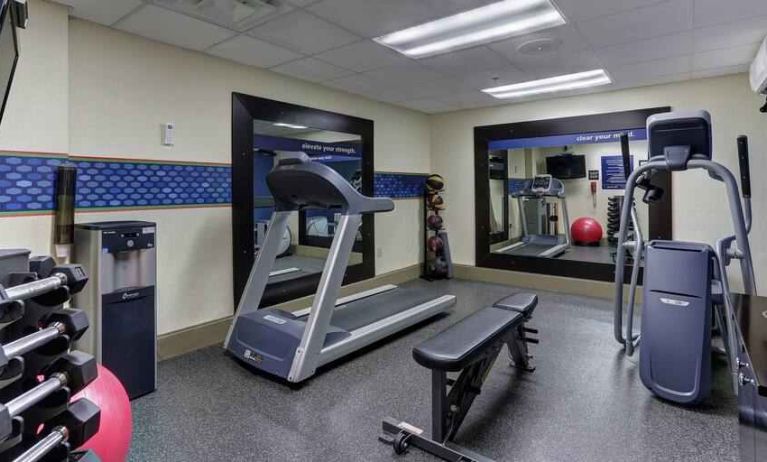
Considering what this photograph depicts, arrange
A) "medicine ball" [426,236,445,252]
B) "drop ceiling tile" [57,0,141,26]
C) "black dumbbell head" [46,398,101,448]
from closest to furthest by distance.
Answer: "black dumbbell head" [46,398,101,448], "drop ceiling tile" [57,0,141,26], "medicine ball" [426,236,445,252]

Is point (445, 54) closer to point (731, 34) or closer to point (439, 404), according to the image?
point (731, 34)

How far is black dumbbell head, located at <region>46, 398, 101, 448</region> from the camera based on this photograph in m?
0.99

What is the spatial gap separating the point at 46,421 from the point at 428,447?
5.56 feet

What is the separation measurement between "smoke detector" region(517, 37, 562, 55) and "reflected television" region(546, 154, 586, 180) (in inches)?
99.5

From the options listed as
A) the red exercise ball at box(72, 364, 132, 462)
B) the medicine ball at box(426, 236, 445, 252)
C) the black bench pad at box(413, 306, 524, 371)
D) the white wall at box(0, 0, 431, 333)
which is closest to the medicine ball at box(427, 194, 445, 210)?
the medicine ball at box(426, 236, 445, 252)

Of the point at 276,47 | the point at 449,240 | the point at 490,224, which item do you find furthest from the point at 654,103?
the point at 276,47

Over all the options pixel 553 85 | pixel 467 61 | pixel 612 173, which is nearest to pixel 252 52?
pixel 467 61

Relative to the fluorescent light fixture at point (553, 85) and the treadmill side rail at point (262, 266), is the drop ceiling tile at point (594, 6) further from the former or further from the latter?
the treadmill side rail at point (262, 266)

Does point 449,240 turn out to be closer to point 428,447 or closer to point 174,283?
point 174,283

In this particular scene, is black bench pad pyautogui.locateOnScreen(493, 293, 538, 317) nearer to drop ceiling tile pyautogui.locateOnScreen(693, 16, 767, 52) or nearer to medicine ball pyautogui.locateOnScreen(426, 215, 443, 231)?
drop ceiling tile pyautogui.locateOnScreen(693, 16, 767, 52)

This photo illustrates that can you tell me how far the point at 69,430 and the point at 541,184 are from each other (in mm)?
6025

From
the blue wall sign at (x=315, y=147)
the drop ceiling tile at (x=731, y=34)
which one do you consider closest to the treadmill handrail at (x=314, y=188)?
the blue wall sign at (x=315, y=147)

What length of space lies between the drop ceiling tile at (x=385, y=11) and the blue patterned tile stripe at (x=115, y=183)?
1731 millimetres

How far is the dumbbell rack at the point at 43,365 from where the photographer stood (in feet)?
2.90
